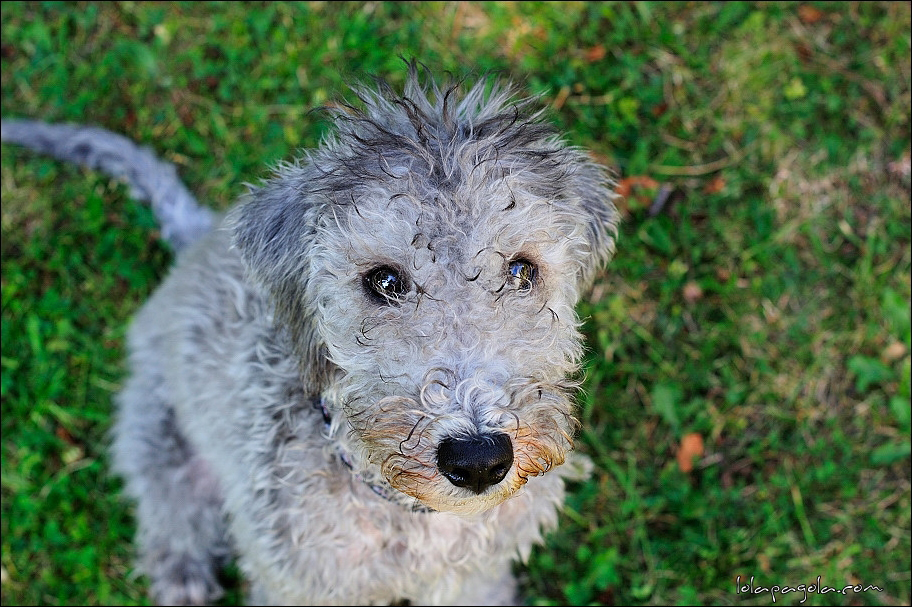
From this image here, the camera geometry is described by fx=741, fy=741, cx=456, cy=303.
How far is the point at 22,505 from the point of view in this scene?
4.93 m

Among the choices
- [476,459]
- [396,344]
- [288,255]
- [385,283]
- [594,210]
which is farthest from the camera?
[594,210]

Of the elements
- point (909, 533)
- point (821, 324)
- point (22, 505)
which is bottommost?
point (22, 505)

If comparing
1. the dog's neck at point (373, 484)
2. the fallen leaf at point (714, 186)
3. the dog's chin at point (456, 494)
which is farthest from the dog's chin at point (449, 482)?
the fallen leaf at point (714, 186)

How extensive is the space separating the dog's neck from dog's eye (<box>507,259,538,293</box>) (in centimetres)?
103

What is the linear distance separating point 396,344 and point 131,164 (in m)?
3.13

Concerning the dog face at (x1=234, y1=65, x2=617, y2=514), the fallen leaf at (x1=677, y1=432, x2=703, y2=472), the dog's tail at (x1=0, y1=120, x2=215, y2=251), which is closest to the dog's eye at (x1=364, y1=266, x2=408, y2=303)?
the dog face at (x1=234, y1=65, x2=617, y2=514)

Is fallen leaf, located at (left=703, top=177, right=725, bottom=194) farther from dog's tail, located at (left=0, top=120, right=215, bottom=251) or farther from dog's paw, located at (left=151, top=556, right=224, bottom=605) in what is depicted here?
dog's paw, located at (left=151, top=556, right=224, bottom=605)

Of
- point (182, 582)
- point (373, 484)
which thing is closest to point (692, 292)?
point (373, 484)

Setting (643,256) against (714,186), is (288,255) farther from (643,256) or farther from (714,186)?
(714,186)

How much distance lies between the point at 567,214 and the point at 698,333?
101 inches

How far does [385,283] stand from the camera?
2828 mm

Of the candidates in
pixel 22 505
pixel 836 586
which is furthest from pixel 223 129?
pixel 836 586

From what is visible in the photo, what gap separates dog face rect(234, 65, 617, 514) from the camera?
253cm

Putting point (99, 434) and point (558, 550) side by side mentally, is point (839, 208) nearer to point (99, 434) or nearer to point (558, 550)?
point (558, 550)
